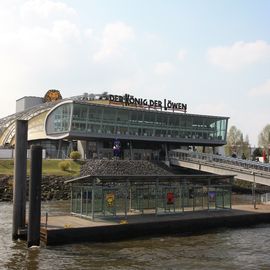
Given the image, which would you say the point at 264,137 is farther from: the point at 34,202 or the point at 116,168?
the point at 34,202

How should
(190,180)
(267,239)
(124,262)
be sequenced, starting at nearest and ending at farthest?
(124,262)
(267,239)
(190,180)

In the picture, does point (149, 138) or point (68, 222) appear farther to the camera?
point (149, 138)

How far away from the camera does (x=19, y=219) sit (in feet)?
94.4

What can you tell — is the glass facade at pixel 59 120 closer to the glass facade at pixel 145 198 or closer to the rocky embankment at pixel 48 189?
the rocky embankment at pixel 48 189

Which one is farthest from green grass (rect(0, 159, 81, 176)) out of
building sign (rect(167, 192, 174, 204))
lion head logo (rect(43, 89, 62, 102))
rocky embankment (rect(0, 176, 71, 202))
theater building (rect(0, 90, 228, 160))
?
lion head logo (rect(43, 89, 62, 102))

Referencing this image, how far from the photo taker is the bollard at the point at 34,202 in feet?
86.1

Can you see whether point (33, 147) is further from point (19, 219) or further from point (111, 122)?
point (111, 122)

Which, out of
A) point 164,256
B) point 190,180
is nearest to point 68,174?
point 190,180

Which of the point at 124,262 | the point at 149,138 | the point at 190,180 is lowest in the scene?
the point at 124,262

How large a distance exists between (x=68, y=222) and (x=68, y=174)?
41.2m

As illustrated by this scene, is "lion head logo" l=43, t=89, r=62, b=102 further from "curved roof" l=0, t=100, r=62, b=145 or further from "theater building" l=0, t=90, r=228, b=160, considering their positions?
"theater building" l=0, t=90, r=228, b=160

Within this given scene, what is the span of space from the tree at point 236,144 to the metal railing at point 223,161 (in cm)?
5478

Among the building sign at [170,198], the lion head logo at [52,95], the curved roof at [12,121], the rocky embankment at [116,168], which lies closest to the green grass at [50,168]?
the rocky embankment at [116,168]

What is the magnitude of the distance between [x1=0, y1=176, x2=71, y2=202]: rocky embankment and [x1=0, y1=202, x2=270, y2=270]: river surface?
2830 centimetres
